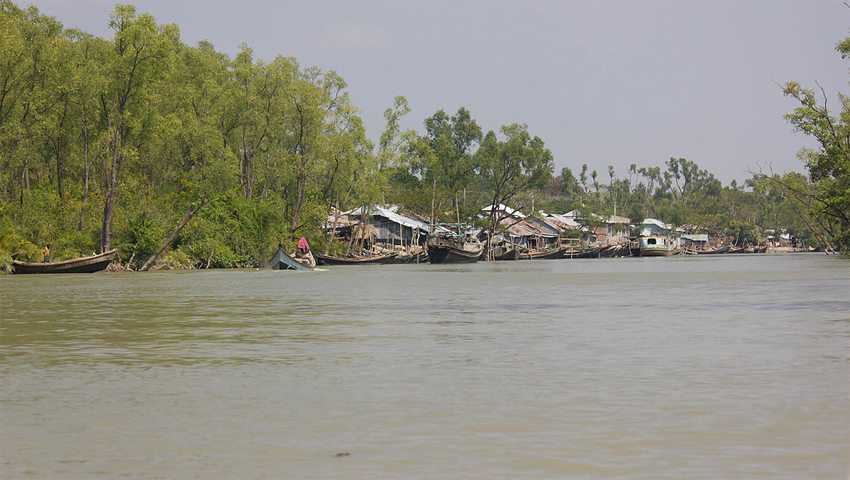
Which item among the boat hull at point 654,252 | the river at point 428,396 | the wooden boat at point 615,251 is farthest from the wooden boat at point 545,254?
the river at point 428,396

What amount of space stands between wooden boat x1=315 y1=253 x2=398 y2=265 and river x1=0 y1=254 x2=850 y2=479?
4943 cm

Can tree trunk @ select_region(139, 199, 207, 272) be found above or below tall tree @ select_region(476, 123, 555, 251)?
below

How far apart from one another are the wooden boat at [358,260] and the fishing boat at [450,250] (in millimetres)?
3390

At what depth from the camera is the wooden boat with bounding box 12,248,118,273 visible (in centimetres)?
4306

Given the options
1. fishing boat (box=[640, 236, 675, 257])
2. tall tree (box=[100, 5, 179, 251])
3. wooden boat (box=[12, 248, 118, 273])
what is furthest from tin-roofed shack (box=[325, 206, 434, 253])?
fishing boat (box=[640, 236, 675, 257])

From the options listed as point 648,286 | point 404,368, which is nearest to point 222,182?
point 648,286

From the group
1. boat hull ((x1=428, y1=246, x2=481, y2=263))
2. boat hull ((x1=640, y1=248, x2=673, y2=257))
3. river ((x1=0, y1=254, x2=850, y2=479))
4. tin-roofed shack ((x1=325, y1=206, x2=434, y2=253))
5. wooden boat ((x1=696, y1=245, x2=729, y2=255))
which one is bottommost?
river ((x1=0, y1=254, x2=850, y2=479))

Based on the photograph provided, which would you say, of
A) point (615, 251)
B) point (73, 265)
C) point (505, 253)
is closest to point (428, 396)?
point (73, 265)

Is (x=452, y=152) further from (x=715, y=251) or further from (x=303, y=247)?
(x=715, y=251)

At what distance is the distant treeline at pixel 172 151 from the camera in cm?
4706

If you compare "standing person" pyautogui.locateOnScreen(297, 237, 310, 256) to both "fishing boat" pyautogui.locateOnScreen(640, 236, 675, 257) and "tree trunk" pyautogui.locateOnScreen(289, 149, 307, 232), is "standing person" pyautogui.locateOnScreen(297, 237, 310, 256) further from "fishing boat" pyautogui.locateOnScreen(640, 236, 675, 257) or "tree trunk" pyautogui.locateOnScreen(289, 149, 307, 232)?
"fishing boat" pyautogui.locateOnScreen(640, 236, 675, 257)

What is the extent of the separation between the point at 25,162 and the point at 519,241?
243ft

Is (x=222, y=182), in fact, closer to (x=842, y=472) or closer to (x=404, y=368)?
(x=404, y=368)

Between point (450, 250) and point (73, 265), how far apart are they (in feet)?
128
